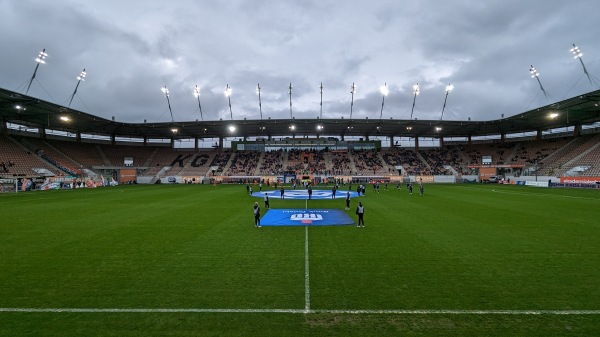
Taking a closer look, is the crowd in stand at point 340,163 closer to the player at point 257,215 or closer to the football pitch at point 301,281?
the player at point 257,215

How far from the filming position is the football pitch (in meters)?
5.79

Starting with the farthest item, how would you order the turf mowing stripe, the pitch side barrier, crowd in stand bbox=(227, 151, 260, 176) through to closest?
1. crowd in stand bbox=(227, 151, 260, 176)
2. the pitch side barrier
3. the turf mowing stripe

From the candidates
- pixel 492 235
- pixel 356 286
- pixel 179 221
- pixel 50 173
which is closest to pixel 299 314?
pixel 356 286

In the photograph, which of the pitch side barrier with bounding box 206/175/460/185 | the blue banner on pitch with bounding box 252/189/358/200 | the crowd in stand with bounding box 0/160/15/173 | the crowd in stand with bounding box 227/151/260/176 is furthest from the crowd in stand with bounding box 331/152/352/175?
the crowd in stand with bounding box 0/160/15/173

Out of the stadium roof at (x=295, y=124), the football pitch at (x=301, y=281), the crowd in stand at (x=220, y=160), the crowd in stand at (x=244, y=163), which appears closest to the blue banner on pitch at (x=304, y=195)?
the football pitch at (x=301, y=281)

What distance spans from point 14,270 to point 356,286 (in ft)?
32.5

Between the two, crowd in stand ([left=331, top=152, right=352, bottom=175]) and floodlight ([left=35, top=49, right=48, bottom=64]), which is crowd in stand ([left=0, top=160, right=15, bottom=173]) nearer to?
floodlight ([left=35, top=49, right=48, bottom=64])

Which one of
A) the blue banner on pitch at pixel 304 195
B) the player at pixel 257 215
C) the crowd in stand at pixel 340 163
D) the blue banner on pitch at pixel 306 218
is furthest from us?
the crowd in stand at pixel 340 163

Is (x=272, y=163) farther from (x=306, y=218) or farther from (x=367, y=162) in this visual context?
(x=306, y=218)

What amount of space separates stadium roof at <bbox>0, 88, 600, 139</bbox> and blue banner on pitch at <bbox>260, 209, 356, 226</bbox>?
40.9m

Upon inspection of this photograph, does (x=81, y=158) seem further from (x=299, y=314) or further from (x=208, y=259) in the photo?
(x=299, y=314)

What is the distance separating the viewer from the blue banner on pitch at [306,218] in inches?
648

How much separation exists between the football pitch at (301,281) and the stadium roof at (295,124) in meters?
40.9

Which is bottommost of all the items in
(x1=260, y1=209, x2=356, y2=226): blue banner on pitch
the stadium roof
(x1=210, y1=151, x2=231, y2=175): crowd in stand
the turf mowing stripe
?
the turf mowing stripe
